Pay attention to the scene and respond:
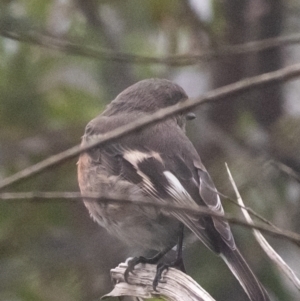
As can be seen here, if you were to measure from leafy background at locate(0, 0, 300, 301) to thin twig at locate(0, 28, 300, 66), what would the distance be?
0.17m

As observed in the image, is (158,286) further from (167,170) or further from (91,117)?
(91,117)

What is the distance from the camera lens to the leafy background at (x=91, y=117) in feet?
13.3

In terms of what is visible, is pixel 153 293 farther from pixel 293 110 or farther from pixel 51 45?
pixel 293 110

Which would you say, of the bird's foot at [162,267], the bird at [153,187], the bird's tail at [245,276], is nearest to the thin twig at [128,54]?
the bird at [153,187]

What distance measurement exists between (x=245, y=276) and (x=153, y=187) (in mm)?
689

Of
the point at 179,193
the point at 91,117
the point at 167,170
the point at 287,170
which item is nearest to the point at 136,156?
the point at 167,170

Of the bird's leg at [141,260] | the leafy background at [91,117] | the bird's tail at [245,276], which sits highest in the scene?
the leafy background at [91,117]

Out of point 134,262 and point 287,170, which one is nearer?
point 287,170

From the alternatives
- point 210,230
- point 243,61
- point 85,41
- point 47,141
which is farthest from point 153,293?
point 243,61

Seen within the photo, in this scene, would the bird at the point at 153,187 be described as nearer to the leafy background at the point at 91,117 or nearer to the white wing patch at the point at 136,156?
the white wing patch at the point at 136,156

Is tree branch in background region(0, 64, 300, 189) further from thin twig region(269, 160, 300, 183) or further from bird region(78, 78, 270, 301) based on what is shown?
bird region(78, 78, 270, 301)

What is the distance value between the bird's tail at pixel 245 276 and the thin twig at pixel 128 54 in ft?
2.57

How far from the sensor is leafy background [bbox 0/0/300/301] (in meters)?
4.04

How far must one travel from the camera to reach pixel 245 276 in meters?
2.74
